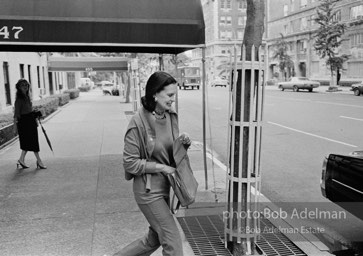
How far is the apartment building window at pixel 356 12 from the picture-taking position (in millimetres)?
42909

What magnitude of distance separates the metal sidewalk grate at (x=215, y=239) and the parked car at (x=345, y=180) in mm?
690

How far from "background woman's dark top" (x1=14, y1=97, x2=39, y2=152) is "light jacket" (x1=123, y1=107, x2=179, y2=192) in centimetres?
550

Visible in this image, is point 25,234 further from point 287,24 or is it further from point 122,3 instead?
point 287,24

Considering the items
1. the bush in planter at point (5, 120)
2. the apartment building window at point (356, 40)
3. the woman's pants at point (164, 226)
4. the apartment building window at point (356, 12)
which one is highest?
the apartment building window at point (356, 12)

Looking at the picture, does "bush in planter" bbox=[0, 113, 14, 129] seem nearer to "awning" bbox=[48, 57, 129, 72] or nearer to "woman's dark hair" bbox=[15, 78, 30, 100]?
"woman's dark hair" bbox=[15, 78, 30, 100]

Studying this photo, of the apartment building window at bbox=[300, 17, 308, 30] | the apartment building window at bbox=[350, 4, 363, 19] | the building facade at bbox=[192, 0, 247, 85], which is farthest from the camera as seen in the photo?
the building facade at bbox=[192, 0, 247, 85]

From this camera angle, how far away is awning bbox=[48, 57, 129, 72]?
30297 millimetres

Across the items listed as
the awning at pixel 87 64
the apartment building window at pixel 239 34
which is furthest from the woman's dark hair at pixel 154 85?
the apartment building window at pixel 239 34

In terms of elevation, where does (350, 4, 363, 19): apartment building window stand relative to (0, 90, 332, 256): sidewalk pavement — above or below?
above

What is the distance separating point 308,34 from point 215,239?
52.9 meters

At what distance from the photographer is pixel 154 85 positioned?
297 cm

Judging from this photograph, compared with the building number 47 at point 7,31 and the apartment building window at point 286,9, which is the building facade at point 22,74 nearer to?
the building number 47 at point 7,31

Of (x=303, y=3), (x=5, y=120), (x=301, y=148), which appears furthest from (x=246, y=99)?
(x=303, y=3)

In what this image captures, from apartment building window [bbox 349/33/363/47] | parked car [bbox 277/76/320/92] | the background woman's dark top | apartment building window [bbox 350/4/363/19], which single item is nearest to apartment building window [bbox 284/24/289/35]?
apartment building window [bbox 350/4/363/19]
